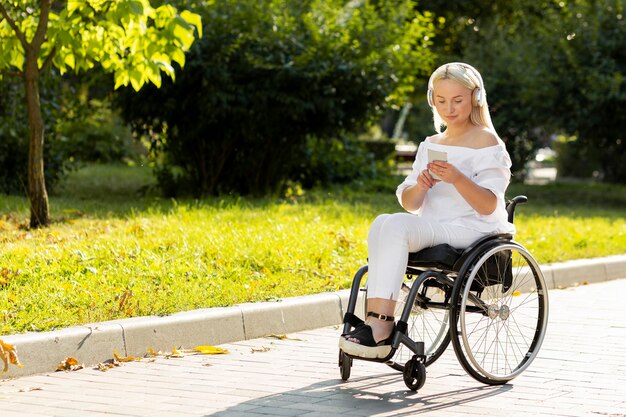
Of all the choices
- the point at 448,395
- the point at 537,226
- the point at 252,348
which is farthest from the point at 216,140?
the point at 448,395

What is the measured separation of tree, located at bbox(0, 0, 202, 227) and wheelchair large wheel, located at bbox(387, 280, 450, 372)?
348 cm

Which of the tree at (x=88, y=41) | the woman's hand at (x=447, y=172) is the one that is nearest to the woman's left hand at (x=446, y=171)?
the woman's hand at (x=447, y=172)

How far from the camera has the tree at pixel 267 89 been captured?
14.3 metres

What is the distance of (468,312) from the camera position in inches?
229

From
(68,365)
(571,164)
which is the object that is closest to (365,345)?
(68,365)

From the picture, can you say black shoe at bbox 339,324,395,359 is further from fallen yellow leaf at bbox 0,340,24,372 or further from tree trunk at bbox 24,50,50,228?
tree trunk at bbox 24,50,50,228

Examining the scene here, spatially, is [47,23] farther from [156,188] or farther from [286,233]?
[156,188]

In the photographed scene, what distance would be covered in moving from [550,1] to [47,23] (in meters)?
19.3

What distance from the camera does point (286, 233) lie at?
9828mm

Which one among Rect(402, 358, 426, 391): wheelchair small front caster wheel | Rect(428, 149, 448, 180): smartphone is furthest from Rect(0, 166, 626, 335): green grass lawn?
Rect(428, 149, 448, 180): smartphone

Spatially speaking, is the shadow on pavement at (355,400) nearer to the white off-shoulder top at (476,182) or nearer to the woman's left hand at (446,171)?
the white off-shoulder top at (476,182)

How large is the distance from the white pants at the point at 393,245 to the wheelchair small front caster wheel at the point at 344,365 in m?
0.40

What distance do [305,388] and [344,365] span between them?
0.25 metres

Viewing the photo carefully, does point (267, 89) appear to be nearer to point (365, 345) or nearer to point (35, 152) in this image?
point (35, 152)
